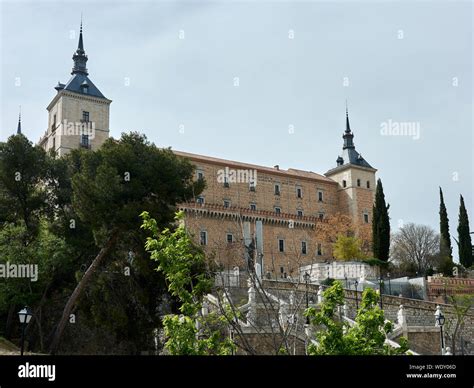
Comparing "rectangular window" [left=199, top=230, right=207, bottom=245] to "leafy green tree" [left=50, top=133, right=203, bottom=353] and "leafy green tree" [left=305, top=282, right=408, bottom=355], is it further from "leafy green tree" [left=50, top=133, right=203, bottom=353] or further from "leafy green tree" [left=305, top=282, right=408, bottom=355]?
"leafy green tree" [left=305, top=282, right=408, bottom=355]

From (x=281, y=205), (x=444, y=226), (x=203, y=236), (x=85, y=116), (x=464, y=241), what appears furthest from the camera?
(x=281, y=205)

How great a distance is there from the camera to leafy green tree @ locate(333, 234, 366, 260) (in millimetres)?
48531

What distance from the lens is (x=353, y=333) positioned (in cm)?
855

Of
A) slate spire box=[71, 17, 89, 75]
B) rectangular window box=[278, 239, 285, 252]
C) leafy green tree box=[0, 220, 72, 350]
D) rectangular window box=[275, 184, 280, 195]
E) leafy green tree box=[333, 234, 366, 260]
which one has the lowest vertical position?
leafy green tree box=[0, 220, 72, 350]

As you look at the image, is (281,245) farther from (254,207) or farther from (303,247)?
(254,207)

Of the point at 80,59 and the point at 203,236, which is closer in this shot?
the point at 203,236

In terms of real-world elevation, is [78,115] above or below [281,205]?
above

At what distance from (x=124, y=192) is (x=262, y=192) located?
35.5 m

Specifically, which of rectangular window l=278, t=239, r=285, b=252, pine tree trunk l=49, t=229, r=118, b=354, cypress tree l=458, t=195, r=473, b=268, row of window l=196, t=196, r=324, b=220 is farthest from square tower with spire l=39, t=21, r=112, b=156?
cypress tree l=458, t=195, r=473, b=268

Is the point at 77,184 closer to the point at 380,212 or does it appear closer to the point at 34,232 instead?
the point at 34,232

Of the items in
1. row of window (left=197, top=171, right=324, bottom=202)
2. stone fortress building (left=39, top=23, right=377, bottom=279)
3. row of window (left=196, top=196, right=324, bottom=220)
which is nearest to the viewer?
stone fortress building (left=39, top=23, right=377, bottom=279)

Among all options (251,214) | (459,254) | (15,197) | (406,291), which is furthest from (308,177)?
(15,197)

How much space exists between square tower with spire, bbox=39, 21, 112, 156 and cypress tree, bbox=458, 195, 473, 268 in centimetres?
2761

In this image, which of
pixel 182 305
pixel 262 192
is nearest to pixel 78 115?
pixel 262 192
